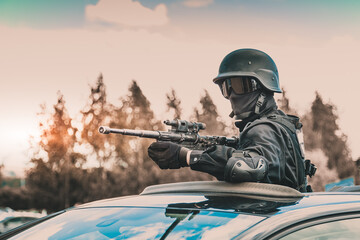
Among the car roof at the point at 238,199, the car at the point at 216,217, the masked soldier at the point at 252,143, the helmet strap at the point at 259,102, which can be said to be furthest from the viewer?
the helmet strap at the point at 259,102

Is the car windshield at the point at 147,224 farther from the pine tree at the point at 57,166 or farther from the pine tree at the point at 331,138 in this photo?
the pine tree at the point at 331,138

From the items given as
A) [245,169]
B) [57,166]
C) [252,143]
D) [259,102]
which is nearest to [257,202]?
[245,169]

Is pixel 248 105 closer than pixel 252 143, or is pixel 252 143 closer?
pixel 252 143

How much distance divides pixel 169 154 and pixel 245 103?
820 millimetres

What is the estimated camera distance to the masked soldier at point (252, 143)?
310 centimetres

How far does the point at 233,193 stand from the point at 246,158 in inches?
14.0

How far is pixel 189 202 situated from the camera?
8.41ft

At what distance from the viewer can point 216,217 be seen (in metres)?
2.28

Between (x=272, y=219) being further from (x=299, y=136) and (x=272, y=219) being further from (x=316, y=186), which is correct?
(x=316, y=186)

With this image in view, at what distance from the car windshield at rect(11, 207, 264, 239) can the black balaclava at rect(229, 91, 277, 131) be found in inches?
61.3

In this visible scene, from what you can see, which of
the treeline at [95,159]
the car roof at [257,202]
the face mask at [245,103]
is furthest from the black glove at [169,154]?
the treeline at [95,159]

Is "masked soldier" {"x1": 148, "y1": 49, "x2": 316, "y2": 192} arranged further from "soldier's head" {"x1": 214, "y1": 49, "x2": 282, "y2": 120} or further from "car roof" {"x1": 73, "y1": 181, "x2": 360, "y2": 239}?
"car roof" {"x1": 73, "y1": 181, "x2": 360, "y2": 239}

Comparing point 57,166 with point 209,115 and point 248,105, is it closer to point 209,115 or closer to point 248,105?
point 209,115

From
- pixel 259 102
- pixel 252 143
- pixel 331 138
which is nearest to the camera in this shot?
pixel 252 143
